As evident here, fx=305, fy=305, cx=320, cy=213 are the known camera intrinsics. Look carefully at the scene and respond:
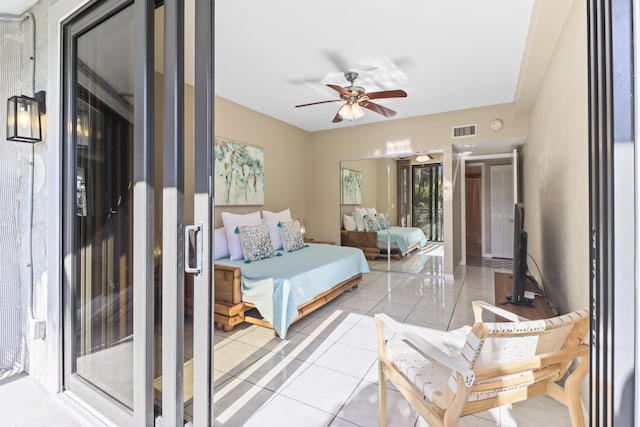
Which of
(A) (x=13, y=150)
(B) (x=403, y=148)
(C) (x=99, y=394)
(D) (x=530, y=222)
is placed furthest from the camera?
(B) (x=403, y=148)

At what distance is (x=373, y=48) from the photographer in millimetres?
2926

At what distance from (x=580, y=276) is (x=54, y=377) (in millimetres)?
3162

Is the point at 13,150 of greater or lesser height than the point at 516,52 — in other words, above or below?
below

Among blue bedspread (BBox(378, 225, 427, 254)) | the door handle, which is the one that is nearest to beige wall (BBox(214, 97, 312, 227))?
blue bedspread (BBox(378, 225, 427, 254))

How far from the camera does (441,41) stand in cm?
281

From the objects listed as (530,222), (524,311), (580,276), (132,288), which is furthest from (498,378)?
(530,222)

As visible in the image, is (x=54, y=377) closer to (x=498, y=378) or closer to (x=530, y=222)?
(x=498, y=378)

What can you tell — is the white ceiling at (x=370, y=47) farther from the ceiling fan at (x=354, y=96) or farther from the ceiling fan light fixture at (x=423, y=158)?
the ceiling fan light fixture at (x=423, y=158)

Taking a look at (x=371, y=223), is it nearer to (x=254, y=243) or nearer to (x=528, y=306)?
(x=254, y=243)

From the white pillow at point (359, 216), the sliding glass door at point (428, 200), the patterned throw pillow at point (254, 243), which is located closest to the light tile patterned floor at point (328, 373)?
the patterned throw pillow at point (254, 243)

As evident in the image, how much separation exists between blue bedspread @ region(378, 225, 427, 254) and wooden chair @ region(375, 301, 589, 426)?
4192mm

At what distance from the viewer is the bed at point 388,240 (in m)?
5.53

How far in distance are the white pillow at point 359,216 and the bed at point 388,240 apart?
105 millimetres

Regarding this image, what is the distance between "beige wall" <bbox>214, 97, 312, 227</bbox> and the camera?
14.4ft
